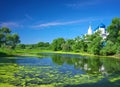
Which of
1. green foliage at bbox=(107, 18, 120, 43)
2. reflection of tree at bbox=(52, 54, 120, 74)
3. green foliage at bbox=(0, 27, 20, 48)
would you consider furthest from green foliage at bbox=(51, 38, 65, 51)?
reflection of tree at bbox=(52, 54, 120, 74)

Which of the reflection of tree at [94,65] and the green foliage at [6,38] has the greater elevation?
the green foliage at [6,38]

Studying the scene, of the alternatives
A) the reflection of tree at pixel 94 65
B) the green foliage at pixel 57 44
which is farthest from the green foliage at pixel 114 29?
the green foliage at pixel 57 44

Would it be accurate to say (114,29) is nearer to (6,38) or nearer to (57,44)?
(6,38)

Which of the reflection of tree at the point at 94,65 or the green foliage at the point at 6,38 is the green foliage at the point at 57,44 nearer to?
the green foliage at the point at 6,38

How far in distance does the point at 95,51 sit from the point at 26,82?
50.4 meters

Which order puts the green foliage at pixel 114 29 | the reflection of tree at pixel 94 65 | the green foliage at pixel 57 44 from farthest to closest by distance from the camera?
the green foliage at pixel 57 44 → the green foliage at pixel 114 29 → the reflection of tree at pixel 94 65

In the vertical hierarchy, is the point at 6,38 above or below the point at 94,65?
above

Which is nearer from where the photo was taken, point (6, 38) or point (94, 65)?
point (94, 65)

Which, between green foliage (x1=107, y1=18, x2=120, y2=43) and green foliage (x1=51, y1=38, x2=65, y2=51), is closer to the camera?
green foliage (x1=107, y1=18, x2=120, y2=43)

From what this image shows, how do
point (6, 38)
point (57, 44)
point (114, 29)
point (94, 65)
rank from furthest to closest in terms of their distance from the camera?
1. point (57, 44)
2. point (6, 38)
3. point (114, 29)
4. point (94, 65)

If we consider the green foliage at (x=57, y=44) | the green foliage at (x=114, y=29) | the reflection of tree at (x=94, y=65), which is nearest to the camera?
the reflection of tree at (x=94, y=65)

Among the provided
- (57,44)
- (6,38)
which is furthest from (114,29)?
(57,44)

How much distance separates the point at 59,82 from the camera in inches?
709

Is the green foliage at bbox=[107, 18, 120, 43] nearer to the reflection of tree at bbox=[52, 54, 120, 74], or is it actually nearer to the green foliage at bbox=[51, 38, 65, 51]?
the reflection of tree at bbox=[52, 54, 120, 74]
